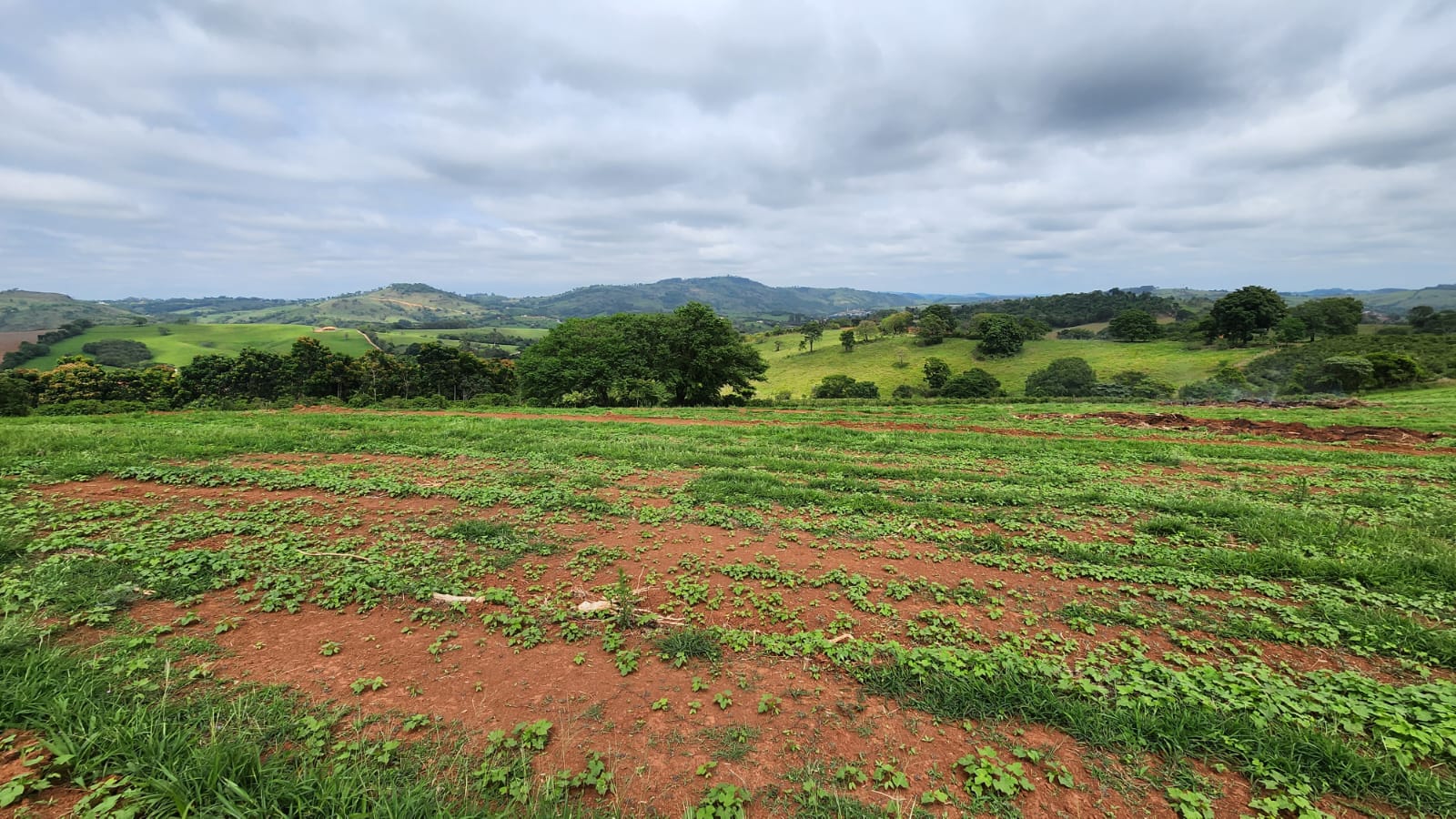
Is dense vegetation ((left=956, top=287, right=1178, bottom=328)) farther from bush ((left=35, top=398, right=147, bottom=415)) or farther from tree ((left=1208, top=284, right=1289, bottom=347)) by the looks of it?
bush ((left=35, top=398, right=147, bottom=415))

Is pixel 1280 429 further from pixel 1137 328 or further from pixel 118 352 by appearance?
pixel 118 352

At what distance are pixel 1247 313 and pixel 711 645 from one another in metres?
98.4

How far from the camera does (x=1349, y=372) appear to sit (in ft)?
145

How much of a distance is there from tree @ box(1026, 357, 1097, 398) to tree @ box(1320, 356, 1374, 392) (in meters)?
18.3

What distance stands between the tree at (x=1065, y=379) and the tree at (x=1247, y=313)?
20.4 metres

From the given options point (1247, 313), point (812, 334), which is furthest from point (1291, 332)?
point (812, 334)

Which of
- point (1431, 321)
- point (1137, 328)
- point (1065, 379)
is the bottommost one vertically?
point (1065, 379)

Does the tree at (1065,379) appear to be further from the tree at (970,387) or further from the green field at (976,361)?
the tree at (970,387)

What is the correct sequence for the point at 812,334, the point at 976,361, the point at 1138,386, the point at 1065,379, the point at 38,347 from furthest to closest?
the point at 812,334
the point at 38,347
the point at 976,361
the point at 1065,379
the point at 1138,386

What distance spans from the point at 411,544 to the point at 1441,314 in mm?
147178

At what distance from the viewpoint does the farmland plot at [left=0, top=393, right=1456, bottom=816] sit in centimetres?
339

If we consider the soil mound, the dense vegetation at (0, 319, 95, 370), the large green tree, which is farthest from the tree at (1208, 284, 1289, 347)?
the dense vegetation at (0, 319, 95, 370)

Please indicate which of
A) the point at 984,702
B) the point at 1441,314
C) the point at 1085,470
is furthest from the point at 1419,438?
the point at 1441,314

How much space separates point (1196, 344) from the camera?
75.6m
